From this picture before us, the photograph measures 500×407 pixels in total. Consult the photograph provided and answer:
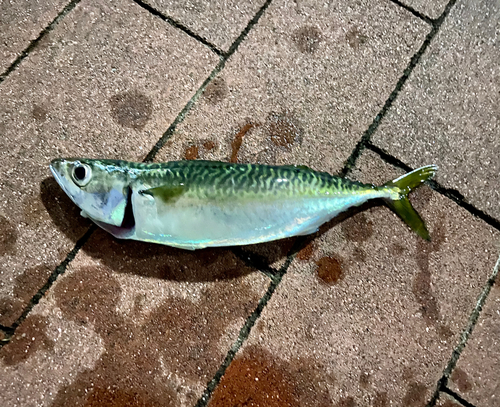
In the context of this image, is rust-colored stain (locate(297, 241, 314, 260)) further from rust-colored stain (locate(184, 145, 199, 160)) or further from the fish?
rust-colored stain (locate(184, 145, 199, 160))

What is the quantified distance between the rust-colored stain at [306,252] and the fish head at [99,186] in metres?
1.25

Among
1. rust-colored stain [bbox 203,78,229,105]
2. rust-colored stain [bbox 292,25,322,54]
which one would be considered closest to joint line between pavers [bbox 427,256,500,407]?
rust-colored stain [bbox 292,25,322,54]

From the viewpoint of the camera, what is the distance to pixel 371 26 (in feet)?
10.7

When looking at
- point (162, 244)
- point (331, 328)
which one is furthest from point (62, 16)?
point (331, 328)

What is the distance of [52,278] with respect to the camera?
2.60 meters

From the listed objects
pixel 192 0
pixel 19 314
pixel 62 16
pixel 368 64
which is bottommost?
pixel 19 314

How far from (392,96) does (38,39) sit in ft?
9.21

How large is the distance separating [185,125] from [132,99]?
17.7 inches

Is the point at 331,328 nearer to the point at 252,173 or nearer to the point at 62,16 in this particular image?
the point at 252,173

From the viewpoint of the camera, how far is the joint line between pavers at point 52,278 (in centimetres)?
251

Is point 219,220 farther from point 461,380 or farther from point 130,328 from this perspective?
point 461,380

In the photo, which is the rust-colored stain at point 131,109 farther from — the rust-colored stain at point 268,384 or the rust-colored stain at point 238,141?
the rust-colored stain at point 268,384

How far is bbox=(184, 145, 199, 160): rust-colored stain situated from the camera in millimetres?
2867

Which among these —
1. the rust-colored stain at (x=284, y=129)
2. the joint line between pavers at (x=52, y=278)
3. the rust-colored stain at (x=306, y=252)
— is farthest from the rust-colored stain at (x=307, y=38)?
the joint line between pavers at (x=52, y=278)
